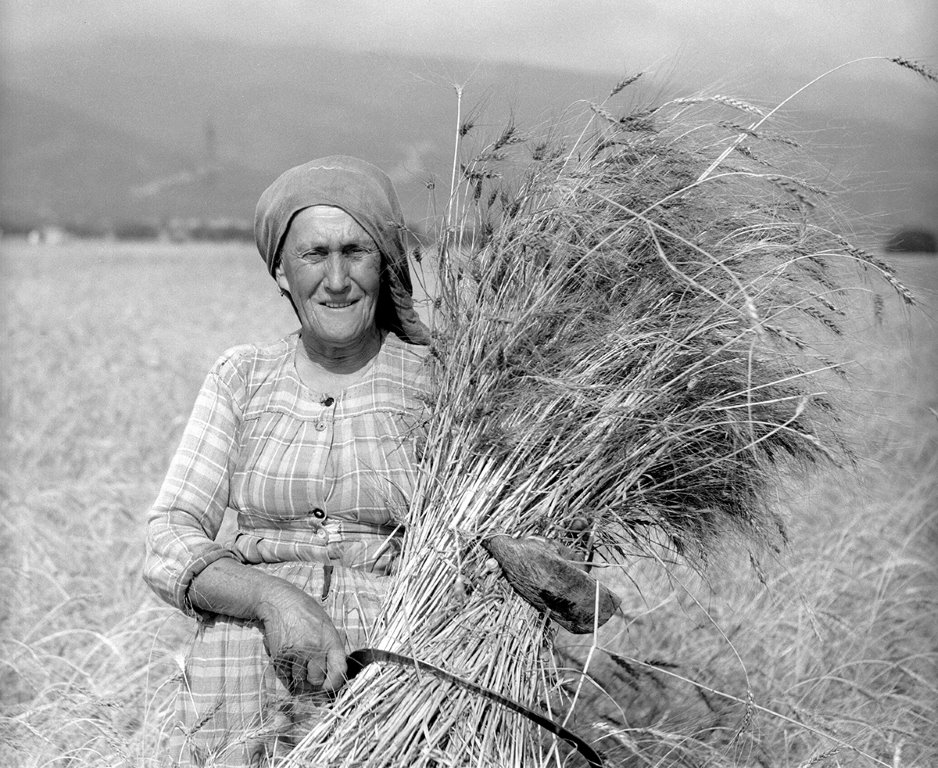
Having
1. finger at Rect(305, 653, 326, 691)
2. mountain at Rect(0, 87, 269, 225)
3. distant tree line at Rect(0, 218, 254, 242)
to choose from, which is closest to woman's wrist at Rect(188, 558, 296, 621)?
finger at Rect(305, 653, 326, 691)

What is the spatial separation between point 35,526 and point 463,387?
2.94 m

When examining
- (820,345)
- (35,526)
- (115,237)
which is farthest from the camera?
(115,237)

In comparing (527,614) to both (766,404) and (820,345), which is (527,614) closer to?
(766,404)

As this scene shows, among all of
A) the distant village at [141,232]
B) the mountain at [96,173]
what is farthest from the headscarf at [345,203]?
the mountain at [96,173]

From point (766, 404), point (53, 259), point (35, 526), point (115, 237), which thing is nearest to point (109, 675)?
point (35, 526)

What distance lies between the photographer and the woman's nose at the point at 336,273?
2367mm

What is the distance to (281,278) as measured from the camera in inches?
100

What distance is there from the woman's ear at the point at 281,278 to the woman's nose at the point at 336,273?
0.17 m

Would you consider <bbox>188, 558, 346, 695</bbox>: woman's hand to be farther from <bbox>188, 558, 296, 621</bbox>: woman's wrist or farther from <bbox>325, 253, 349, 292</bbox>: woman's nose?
<bbox>325, 253, 349, 292</bbox>: woman's nose

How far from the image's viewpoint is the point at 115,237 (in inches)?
1650

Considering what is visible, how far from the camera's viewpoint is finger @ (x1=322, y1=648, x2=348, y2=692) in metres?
2.13

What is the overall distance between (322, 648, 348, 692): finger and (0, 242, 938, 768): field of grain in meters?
0.49

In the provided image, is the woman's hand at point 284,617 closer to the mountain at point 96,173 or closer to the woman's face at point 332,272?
the woman's face at point 332,272

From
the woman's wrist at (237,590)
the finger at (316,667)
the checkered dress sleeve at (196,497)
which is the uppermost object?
the checkered dress sleeve at (196,497)
